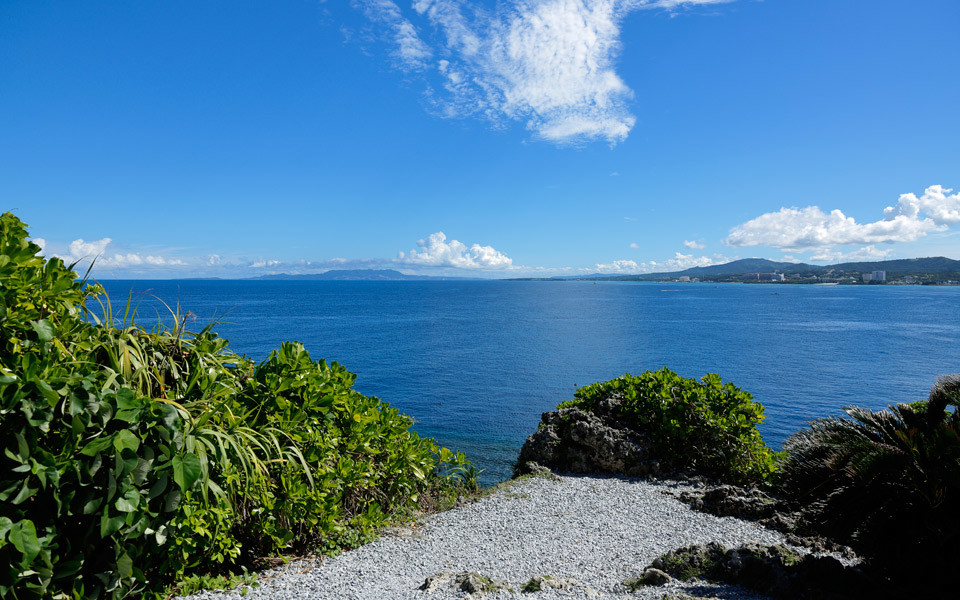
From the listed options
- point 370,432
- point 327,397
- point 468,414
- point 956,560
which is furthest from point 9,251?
point 468,414

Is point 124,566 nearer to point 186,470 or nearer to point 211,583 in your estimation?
point 186,470

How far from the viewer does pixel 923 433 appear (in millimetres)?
4383

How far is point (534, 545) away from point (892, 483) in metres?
3.73

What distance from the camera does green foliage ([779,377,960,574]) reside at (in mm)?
3844

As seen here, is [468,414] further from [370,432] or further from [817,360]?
[817,360]

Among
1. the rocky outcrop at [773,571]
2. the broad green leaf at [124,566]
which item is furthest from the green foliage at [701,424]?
the broad green leaf at [124,566]

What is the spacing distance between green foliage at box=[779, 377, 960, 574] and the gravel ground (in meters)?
1.20

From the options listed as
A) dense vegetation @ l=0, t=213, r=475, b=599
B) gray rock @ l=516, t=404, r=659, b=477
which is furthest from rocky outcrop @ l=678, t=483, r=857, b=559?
dense vegetation @ l=0, t=213, r=475, b=599

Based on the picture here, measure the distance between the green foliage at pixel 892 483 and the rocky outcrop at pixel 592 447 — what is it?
482cm

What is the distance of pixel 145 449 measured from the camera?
3578 mm

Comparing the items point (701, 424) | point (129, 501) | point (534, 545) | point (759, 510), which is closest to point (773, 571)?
point (534, 545)

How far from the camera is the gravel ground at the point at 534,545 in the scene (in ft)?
14.8

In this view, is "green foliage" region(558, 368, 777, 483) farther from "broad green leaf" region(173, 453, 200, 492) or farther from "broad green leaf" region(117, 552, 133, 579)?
"broad green leaf" region(117, 552, 133, 579)

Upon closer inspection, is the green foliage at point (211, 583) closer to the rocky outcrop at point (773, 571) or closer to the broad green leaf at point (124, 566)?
the broad green leaf at point (124, 566)
